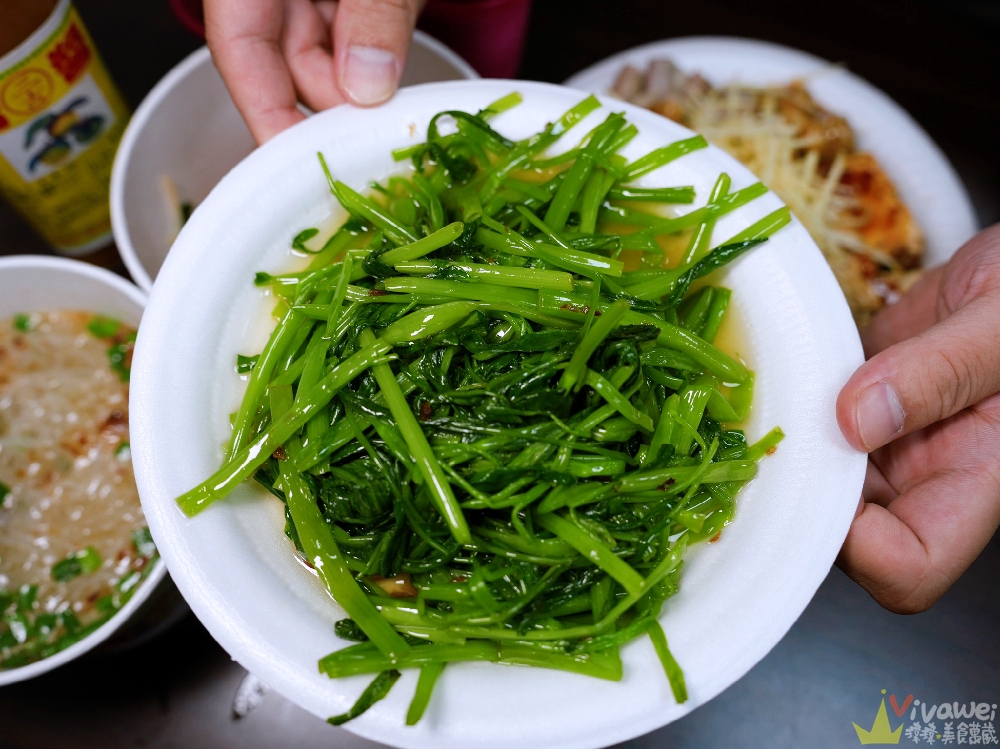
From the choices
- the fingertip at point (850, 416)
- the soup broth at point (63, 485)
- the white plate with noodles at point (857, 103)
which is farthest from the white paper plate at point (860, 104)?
the soup broth at point (63, 485)

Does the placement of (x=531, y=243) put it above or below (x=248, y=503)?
above

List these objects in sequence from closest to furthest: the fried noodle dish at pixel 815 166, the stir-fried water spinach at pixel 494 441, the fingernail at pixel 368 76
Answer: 1. the stir-fried water spinach at pixel 494 441
2. the fingernail at pixel 368 76
3. the fried noodle dish at pixel 815 166

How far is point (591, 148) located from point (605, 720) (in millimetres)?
1150

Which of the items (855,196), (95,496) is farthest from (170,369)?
(855,196)

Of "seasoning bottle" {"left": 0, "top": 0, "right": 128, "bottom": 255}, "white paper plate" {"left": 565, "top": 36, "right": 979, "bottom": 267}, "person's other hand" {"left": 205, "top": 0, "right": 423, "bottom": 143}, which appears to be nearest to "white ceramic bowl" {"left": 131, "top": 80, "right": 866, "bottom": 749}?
"person's other hand" {"left": 205, "top": 0, "right": 423, "bottom": 143}

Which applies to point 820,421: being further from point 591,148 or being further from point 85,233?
point 85,233

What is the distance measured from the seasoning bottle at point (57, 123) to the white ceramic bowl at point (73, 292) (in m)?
0.30

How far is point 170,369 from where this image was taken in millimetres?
1280

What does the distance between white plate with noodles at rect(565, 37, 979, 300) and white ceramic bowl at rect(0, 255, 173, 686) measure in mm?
1824

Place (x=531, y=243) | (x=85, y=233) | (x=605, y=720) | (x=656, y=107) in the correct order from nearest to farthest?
(x=605, y=720), (x=531, y=243), (x=85, y=233), (x=656, y=107)

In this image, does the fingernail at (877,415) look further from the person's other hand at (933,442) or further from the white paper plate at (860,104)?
the white paper plate at (860,104)

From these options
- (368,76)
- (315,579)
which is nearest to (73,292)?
(368,76)

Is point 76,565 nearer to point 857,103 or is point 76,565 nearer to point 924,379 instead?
point 924,379

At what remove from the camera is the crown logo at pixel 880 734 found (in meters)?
1.92
